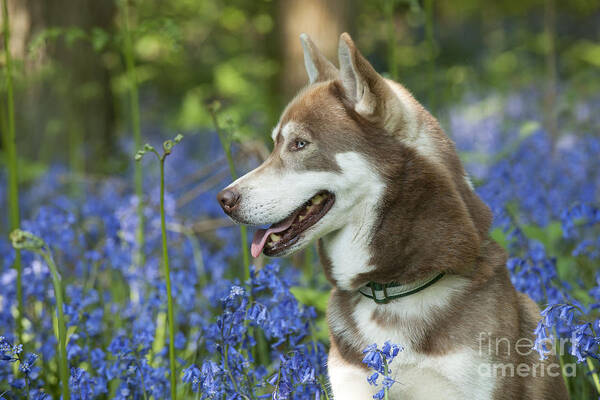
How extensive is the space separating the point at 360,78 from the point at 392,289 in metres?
0.92

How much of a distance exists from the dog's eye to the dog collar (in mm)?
700

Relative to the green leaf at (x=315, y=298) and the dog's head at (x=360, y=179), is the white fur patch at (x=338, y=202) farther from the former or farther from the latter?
the green leaf at (x=315, y=298)

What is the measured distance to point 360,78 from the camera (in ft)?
9.22

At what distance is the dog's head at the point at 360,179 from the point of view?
2.75 m

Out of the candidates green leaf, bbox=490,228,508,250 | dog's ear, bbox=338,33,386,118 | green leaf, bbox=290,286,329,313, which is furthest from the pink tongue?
green leaf, bbox=490,228,508,250

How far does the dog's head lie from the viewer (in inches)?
108

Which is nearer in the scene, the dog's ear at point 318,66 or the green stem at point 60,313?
the green stem at point 60,313

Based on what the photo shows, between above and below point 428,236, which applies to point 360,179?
above

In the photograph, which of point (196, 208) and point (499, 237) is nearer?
point (499, 237)

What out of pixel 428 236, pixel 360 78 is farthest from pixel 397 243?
pixel 360 78

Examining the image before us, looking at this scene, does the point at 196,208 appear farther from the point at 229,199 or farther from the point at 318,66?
the point at 229,199

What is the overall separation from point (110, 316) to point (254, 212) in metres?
1.95

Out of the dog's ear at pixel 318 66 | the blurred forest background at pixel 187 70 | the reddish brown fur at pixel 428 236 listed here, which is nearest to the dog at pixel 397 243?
the reddish brown fur at pixel 428 236

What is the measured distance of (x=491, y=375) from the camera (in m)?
2.54
